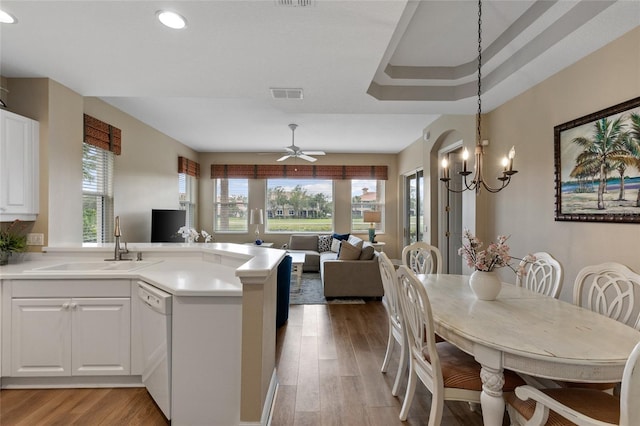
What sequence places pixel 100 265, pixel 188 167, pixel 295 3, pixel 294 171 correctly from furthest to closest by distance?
1. pixel 294 171
2. pixel 188 167
3. pixel 100 265
4. pixel 295 3

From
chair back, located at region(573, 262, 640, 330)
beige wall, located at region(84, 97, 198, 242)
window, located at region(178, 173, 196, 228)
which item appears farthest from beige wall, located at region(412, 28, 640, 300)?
window, located at region(178, 173, 196, 228)

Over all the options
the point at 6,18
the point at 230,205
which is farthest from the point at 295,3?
the point at 230,205

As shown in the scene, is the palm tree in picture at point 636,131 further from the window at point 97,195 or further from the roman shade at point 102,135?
the window at point 97,195

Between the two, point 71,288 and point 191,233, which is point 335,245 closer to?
point 191,233

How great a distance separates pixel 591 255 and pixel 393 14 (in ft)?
7.32

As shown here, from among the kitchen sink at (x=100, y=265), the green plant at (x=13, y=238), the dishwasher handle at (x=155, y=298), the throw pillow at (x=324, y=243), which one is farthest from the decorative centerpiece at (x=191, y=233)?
the throw pillow at (x=324, y=243)

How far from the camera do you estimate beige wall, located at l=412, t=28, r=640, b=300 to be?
2066 mm

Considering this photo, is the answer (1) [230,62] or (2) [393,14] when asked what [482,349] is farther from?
(1) [230,62]

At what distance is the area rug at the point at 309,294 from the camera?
177 inches

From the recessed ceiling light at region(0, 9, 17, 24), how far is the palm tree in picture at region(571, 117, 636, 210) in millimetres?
3924

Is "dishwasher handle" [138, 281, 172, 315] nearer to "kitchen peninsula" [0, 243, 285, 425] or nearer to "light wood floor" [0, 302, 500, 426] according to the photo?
"kitchen peninsula" [0, 243, 285, 425]

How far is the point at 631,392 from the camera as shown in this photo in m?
0.99

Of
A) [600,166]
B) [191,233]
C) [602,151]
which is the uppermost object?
[602,151]

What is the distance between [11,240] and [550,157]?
15.3ft
